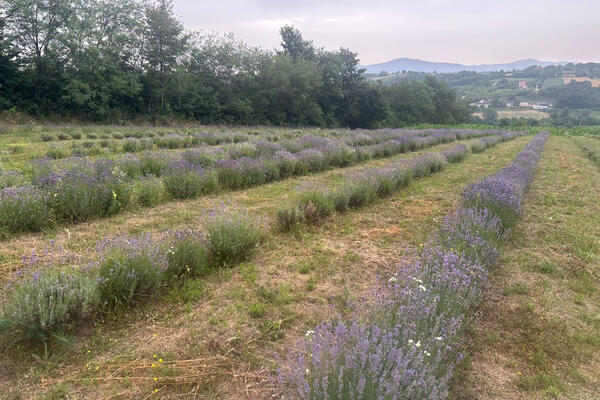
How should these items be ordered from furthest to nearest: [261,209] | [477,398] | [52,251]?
[261,209] < [52,251] < [477,398]

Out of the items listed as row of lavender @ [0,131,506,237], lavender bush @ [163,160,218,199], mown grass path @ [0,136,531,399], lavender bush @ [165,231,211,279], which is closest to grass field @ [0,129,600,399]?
mown grass path @ [0,136,531,399]

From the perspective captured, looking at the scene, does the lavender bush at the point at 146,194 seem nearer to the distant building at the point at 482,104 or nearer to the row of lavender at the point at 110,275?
the row of lavender at the point at 110,275

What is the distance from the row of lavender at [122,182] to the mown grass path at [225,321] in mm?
523

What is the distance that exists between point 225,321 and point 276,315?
18.5 inches

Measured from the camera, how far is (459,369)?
2453mm

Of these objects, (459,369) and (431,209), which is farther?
(431,209)

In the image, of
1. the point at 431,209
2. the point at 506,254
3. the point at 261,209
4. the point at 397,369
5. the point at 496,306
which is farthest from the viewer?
the point at 431,209

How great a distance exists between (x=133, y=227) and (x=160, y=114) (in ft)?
90.8

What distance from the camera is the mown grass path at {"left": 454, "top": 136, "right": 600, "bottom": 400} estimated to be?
2389mm

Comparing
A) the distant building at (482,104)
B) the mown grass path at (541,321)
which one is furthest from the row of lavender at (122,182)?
the distant building at (482,104)

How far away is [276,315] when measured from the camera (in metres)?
3.05

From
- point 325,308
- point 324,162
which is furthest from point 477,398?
point 324,162

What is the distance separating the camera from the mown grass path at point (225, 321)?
87.7 inches

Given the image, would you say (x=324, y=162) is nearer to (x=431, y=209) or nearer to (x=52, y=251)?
(x=431, y=209)
